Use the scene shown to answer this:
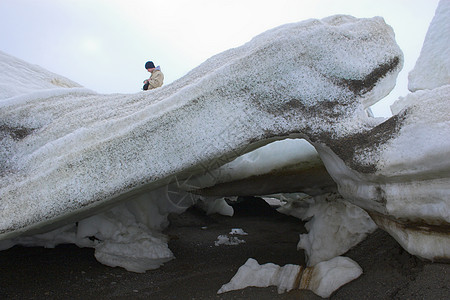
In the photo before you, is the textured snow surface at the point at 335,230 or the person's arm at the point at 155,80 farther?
the person's arm at the point at 155,80

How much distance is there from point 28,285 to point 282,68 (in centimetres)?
184

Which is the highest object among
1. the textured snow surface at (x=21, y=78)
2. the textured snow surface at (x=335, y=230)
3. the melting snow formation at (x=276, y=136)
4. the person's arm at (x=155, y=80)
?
the textured snow surface at (x=21, y=78)

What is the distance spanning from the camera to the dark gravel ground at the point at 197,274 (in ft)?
4.98

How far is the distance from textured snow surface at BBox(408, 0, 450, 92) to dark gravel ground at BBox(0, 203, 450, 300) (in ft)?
5.28

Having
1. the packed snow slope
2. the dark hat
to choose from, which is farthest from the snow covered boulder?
the dark hat

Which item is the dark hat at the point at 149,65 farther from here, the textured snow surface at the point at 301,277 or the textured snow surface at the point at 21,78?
the textured snow surface at the point at 301,277

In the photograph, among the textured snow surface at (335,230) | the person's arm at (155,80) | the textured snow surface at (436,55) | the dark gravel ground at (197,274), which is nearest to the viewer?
the dark gravel ground at (197,274)

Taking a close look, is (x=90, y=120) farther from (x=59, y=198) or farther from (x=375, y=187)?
(x=375, y=187)

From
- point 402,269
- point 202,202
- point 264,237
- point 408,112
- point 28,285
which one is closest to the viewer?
point 408,112

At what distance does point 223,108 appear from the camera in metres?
1.72

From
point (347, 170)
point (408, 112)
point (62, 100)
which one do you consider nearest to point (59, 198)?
point (62, 100)

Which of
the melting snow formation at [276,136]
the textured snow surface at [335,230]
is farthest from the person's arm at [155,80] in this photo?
the textured snow surface at [335,230]

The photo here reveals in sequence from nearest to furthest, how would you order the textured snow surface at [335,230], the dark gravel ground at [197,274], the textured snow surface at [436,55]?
the dark gravel ground at [197,274] → the textured snow surface at [335,230] → the textured snow surface at [436,55]

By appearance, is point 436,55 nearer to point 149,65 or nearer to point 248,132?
point 248,132
